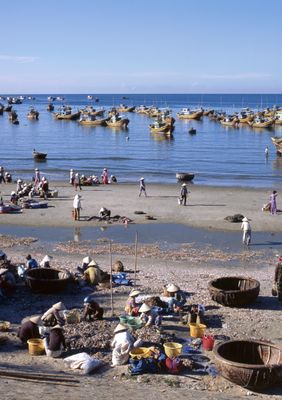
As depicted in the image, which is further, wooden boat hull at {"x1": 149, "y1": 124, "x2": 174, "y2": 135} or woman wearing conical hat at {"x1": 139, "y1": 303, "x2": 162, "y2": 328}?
wooden boat hull at {"x1": 149, "y1": 124, "x2": 174, "y2": 135}

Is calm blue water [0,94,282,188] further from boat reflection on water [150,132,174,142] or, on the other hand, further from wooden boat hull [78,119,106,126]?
wooden boat hull [78,119,106,126]

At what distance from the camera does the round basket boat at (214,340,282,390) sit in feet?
39.1

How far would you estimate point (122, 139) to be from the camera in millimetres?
77875

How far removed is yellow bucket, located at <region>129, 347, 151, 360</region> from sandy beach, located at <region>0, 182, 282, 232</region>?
14.7 metres

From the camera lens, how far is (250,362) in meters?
13.3

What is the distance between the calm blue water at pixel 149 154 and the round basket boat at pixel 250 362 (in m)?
30.1

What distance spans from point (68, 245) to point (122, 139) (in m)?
54.0

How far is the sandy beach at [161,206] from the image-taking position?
28.9 meters

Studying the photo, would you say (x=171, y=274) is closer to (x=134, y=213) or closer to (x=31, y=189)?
(x=134, y=213)

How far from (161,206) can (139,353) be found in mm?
19706

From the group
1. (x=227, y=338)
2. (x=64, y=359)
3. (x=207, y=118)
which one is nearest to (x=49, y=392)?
(x=64, y=359)

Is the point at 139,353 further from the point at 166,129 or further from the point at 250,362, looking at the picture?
the point at 166,129

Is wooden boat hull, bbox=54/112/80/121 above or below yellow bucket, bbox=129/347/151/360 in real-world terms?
above

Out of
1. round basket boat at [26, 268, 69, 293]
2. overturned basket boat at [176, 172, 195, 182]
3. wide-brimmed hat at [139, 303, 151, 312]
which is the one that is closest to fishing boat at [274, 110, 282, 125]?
overturned basket boat at [176, 172, 195, 182]
